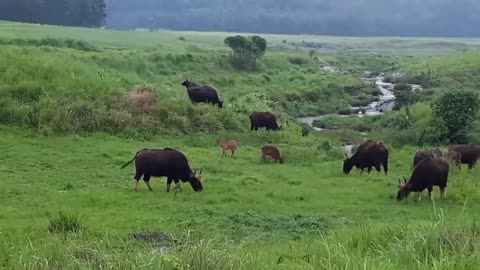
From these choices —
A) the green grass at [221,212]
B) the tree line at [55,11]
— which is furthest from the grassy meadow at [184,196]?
the tree line at [55,11]

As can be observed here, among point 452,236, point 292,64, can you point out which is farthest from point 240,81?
point 452,236

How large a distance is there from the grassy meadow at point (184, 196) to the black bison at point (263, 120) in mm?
397

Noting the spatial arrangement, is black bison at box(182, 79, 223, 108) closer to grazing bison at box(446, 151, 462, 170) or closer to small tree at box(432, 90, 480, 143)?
small tree at box(432, 90, 480, 143)

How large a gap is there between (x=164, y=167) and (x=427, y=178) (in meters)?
6.14

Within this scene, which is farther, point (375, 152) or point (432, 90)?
point (432, 90)

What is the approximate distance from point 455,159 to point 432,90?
2798 cm

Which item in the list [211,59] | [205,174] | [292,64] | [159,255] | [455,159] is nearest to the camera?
[159,255]

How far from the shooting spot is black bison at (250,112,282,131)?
27.0m

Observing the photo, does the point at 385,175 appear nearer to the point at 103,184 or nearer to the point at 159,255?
the point at 103,184

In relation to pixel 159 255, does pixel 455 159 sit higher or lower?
lower

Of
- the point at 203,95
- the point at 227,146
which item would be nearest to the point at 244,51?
the point at 203,95

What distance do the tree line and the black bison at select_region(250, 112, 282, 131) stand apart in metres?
59.4

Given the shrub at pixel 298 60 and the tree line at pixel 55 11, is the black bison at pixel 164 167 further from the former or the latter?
the tree line at pixel 55 11

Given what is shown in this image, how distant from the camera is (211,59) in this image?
49.0m
